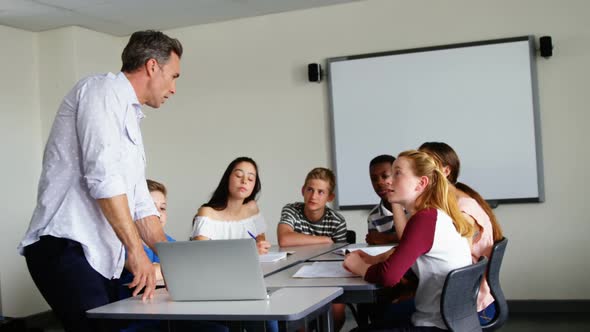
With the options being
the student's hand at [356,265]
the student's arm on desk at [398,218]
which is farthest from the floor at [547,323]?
the student's hand at [356,265]

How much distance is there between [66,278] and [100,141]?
0.43 meters

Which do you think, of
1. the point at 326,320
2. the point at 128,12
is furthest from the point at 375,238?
the point at 128,12

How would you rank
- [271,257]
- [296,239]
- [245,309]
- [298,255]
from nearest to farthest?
1. [245,309]
2. [271,257]
3. [298,255]
4. [296,239]

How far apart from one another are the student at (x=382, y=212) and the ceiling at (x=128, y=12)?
210 centimetres

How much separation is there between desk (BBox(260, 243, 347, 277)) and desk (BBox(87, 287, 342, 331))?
63 centimetres

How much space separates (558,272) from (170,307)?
13.8 ft

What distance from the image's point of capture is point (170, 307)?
7.09 feet

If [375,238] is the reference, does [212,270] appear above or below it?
above

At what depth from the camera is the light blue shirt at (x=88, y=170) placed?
2.12 meters

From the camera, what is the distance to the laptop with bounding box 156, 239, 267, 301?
210 cm

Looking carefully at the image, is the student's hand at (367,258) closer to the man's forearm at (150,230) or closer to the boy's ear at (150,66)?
the man's forearm at (150,230)

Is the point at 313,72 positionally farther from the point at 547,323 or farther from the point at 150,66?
the point at 150,66

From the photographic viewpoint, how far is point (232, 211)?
430 centimetres

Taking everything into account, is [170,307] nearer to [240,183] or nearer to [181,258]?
[181,258]
